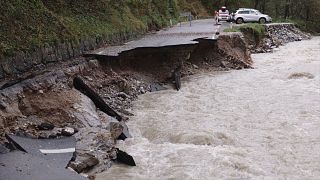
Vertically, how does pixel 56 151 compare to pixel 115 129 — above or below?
above

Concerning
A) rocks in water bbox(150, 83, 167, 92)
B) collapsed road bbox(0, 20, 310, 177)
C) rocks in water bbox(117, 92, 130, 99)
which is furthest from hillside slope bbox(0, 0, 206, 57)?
rocks in water bbox(150, 83, 167, 92)

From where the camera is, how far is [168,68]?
54.7ft

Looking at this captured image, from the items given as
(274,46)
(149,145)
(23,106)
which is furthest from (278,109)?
(274,46)

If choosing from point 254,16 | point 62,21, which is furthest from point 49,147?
point 254,16

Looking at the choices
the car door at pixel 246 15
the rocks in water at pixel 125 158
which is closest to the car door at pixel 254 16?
the car door at pixel 246 15

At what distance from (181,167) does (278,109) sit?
18.5 ft

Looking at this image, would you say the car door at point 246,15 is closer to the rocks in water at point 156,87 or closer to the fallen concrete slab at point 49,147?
the rocks in water at point 156,87

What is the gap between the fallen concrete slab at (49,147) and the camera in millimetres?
7559

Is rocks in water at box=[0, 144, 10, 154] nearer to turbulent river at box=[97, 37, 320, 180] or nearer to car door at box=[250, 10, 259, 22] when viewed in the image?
turbulent river at box=[97, 37, 320, 180]

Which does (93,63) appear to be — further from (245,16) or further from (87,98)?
(245,16)

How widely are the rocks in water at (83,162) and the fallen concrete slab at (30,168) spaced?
420 mm

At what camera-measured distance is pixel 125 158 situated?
26.7ft

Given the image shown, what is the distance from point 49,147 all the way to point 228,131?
449 centimetres

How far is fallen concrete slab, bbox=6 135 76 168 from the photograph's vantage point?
→ 7.56m
